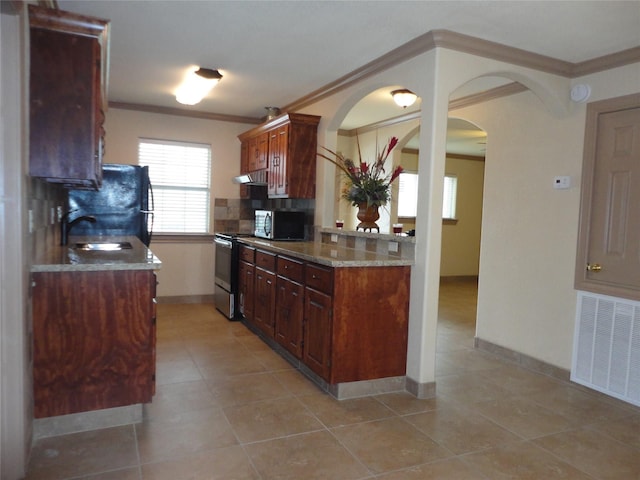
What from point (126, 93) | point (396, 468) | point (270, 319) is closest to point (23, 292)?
point (396, 468)

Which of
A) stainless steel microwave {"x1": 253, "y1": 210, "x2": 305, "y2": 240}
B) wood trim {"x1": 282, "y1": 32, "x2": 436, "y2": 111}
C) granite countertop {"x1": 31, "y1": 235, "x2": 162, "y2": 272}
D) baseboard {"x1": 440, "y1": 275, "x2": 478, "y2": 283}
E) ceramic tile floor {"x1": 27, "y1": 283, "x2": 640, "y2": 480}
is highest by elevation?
wood trim {"x1": 282, "y1": 32, "x2": 436, "y2": 111}

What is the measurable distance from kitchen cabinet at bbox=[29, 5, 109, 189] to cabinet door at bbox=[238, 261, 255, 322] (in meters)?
2.41

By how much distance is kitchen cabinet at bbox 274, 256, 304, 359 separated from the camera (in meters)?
3.51

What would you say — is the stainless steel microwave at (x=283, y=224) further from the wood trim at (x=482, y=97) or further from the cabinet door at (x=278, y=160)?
the wood trim at (x=482, y=97)

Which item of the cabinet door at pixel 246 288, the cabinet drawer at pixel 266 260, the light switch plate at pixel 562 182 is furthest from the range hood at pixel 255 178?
the light switch plate at pixel 562 182

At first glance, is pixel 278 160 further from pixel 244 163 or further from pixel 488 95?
pixel 488 95

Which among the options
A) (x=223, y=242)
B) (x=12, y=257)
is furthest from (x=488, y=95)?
(x=12, y=257)

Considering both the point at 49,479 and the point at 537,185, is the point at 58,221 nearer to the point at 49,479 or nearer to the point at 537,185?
the point at 49,479

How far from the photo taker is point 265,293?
4.22 meters

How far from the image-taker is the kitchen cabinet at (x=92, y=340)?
240cm

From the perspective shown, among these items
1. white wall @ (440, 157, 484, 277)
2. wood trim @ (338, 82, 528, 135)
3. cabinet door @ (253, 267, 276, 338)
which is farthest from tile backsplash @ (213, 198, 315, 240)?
white wall @ (440, 157, 484, 277)

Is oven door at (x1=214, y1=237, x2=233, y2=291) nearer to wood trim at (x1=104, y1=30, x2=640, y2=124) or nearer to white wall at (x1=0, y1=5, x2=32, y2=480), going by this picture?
wood trim at (x1=104, y1=30, x2=640, y2=124)

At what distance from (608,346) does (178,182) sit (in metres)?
4.90

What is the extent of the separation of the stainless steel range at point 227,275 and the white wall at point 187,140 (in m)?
0.51
